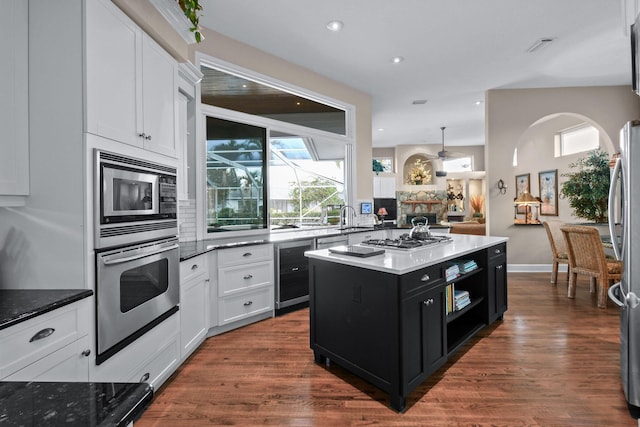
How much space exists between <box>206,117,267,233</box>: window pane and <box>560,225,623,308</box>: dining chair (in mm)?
3772

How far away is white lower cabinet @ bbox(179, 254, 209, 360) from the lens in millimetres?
2471

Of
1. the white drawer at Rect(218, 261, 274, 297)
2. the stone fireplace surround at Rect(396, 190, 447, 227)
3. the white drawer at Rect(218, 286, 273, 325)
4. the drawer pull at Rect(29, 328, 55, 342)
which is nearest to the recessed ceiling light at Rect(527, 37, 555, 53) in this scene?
the white drawer at Rect(218, 261, 274, 297)

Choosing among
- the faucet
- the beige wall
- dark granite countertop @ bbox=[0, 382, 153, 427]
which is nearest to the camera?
dark granite countertop @ bbox=[0, 382, 153, 427]

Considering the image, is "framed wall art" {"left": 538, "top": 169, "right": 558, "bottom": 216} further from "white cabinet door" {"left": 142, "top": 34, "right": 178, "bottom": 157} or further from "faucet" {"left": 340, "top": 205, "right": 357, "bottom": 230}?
"white cabinet door" {"left": 142, "top": 34, "right": 178, "bottom": 157}

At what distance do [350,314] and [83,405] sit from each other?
1.80 meters

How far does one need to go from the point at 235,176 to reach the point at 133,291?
212 cm

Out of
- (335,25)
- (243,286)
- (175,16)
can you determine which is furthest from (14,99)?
(335,25)

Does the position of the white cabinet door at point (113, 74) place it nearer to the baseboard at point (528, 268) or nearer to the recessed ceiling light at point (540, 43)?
the recessed ceiling light at point (540, 43)

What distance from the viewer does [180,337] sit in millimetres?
2422

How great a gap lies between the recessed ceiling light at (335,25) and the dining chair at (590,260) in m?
3.53

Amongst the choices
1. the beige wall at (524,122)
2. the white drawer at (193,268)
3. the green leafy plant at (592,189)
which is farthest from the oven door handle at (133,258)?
the green leafy plant at (592,189)

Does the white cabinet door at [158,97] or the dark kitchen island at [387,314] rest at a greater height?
the white cabinet door at [158,97]

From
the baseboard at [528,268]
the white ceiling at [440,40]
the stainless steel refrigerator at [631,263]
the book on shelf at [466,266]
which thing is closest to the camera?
the stainless steel refrigerator at [631,263]

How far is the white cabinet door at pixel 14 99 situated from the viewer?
145 centimetres
